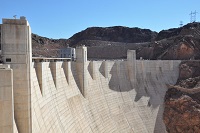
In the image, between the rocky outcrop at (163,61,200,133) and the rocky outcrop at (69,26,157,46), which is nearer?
the rocky outcrop at (163,61,200,133)

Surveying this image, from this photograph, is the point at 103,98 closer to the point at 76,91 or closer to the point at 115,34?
the point at 76,91

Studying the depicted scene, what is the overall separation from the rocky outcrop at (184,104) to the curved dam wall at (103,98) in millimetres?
1241

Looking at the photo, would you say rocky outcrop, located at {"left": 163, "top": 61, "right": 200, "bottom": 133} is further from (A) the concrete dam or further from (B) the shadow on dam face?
(B) the shadow on dam face

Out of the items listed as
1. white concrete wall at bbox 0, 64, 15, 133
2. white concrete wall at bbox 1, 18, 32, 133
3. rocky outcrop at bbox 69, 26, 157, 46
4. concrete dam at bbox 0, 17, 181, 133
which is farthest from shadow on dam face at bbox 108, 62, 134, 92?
rocky outcrop at bbox 69, 26, 157, 46

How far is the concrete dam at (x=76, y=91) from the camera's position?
8500mm

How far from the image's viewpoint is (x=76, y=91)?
17.9 metres

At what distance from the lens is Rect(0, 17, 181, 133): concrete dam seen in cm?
850

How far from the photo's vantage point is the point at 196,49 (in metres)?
41.3

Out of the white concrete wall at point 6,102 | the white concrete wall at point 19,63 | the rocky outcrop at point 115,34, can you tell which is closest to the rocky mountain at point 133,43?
the rocky outcrop at point 115,34

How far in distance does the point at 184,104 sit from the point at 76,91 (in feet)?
61.4

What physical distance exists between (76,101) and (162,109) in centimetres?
1435

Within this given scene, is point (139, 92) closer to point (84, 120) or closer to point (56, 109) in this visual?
point (84, 120)

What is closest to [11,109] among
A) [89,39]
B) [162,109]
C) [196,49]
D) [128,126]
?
[128,126]

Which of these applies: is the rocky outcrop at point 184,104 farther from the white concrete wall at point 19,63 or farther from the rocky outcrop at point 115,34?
the rocky outcrop at point 115,34
